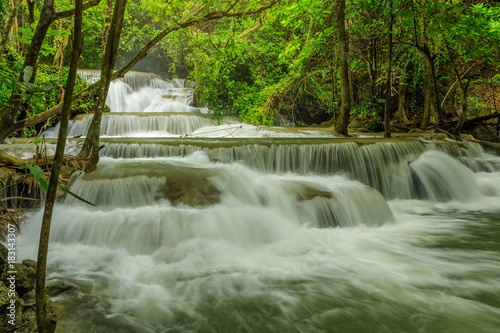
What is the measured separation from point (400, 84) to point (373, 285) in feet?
31.7

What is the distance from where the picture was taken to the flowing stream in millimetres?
2305

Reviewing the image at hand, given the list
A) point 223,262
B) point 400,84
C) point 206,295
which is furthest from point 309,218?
point 400,84

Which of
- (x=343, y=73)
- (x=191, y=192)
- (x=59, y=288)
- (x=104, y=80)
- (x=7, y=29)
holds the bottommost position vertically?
(x=59, y=288)

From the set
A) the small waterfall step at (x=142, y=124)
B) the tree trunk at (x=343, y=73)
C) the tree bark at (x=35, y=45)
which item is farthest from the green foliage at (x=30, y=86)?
the tree trunk at (x=343, y=73)

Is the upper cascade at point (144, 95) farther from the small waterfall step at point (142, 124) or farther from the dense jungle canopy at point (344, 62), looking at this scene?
the small waterfall step at point (142, 124)

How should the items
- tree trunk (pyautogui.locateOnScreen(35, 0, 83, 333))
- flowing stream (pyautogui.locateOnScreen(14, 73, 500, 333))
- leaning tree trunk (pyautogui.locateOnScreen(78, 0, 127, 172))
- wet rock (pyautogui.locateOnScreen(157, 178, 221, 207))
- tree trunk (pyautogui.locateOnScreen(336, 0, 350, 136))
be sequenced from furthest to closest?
tree trunk (pyautogui.locateOnScreen(336, 0, 350, 136)) < wet rock (pyautogui.locateOnScreen(157, 178, 221, 207)) < leaning tree trunk (pyautogui.locateOnScreen(78, 0, 127, 172)) < flowing stream (pyautogui.locateOnScreen(14, 73, 500, 333)) < tree trunk (pyautogui.locateOnScreen(35, 0, 83, 333))

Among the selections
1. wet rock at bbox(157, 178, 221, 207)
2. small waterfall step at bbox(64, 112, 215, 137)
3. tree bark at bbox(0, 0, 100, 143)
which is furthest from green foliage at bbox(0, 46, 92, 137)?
wet rock at bbox(157, 178, 221, 207)

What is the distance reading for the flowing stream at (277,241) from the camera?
7.56 feet

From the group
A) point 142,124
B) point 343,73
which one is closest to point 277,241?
point 343,73

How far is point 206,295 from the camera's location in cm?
259

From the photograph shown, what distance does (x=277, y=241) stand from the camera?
3.89 metres

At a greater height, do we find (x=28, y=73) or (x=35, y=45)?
(x=35, y=45)

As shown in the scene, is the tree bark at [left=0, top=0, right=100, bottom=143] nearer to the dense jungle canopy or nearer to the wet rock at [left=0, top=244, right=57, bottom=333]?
the wet rock at [left=0, top=244, right=57, bottom=333]

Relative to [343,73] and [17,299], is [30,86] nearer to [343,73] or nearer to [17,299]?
[17,299]
